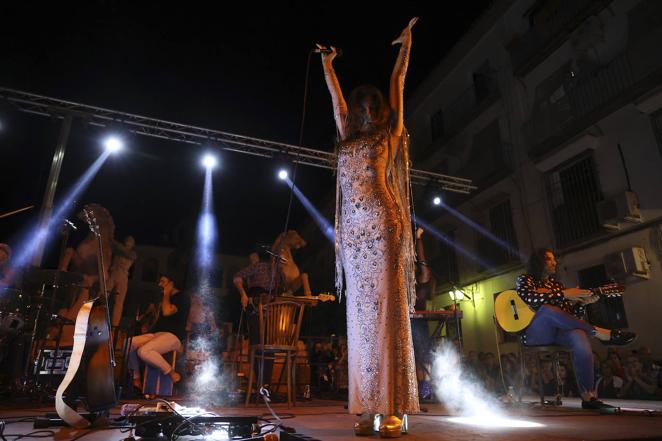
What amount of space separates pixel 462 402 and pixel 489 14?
14192 millimetres

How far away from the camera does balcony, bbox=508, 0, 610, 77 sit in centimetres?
1089

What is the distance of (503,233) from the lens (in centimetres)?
1373

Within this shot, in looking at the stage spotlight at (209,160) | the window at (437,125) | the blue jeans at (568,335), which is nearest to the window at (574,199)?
the window at (437,125)

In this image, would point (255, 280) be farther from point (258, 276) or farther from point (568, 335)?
point (568, 335)

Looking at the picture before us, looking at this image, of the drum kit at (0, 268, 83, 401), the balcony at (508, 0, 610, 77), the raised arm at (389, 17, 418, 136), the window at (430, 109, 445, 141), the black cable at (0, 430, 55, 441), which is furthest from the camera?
the window at (430, 109, 445, 141)

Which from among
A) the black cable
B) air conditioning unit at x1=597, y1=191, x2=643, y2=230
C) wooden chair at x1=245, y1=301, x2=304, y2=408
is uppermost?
air conditioning unit at x1=597, y1=191, x2=643, y2=230

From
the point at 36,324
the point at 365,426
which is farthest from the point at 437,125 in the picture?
the point at 365,426

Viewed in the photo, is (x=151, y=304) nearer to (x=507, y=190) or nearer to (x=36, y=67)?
(x=36, y=67)

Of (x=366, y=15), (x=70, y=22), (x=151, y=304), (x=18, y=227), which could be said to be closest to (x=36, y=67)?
(x=70, y=22)

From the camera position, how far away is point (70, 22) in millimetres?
7449

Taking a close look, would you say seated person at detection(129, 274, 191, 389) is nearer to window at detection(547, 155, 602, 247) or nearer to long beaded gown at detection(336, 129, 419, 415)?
long beaded gown at detection(336, 129, 419, 415)

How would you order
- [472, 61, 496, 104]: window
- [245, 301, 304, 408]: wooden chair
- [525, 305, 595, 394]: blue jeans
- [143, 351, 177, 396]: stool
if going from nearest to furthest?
[525, 305, 595, 394]: blue jeans, [245, 301, 304, 408]: wooden chair, [143, 351, 177, 396]: stool, [472, 61, 496, 104]: window

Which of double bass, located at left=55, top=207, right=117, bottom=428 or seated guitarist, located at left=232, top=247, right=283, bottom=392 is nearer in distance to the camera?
double bass, located at left=55, top=207, right=117, bottom=428

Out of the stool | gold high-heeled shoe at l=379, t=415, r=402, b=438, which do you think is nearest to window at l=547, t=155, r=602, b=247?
the stool
